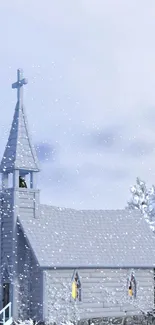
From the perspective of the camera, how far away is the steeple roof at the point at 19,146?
3906 cm

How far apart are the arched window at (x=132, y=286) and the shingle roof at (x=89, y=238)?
0.79 metres

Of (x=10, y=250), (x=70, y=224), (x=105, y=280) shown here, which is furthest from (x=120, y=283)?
(x=10, y=250)

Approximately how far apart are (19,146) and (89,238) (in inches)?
293

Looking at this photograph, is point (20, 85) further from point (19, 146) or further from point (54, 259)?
point (54, 259)

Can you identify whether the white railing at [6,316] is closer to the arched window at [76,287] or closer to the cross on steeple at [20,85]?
the arched window at [76,287]

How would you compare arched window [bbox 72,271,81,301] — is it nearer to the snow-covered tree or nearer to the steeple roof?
the steeple roof

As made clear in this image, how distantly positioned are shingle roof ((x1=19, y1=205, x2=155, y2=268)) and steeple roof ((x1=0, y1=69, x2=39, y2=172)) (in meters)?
3.12

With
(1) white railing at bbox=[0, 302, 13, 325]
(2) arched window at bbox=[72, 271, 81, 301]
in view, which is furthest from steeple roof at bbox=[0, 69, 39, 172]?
(1) white railing at bbox=[0, 302, 13, 325]

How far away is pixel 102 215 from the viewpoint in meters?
44.8

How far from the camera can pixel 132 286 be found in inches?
1638

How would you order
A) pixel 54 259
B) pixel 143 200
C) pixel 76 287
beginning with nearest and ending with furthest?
1. pixel 54 259
2. pixel 76 287
3. pixel 143 200

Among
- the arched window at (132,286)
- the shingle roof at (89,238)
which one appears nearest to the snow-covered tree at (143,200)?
the shingle roof at (89,238)

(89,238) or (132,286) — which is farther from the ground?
(89,238)

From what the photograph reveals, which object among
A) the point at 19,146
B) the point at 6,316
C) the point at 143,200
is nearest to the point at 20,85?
the point at 19,146
